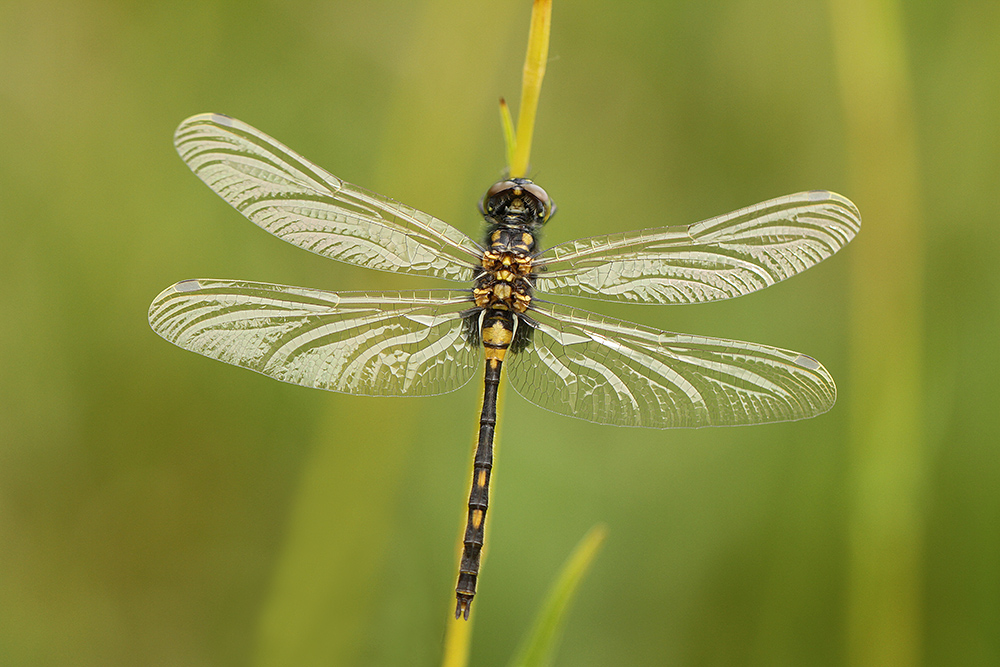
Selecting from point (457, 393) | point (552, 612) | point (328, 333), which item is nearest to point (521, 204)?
point (328, 333)

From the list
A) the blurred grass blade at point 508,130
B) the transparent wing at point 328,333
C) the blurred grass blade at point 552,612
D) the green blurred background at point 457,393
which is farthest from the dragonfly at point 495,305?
the green blurred background at point 457,393

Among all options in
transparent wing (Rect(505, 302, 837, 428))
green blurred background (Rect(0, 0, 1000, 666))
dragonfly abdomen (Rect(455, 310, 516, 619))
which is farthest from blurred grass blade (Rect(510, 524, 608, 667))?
green blurred background (Rect(0, 0, 1000, 666))

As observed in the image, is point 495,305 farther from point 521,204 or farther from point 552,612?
point 552,612

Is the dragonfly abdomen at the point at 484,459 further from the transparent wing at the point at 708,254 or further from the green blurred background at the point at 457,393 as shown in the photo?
the green blurred background at the point at 457,393

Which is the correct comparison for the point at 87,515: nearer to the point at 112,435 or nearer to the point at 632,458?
the point at 112,435

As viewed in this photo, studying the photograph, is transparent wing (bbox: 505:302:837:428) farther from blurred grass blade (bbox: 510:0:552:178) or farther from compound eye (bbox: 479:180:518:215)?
blurred grass blade (bbox: 510:0:552:178)
